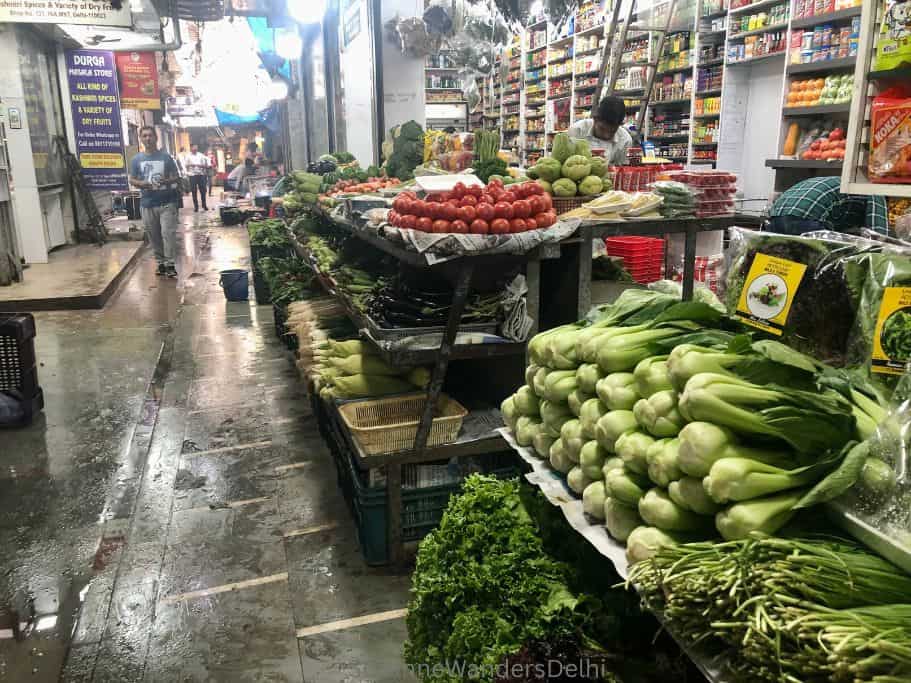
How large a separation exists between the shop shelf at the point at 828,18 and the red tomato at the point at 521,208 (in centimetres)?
566

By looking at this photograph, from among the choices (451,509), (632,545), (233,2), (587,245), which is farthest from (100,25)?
(632,545)

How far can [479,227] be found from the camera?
3.04 m

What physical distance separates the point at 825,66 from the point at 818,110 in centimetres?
45

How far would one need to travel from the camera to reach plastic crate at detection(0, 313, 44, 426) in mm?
4953

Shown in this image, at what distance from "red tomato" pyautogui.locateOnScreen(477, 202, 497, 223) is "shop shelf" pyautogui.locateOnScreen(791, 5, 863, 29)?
583 cm

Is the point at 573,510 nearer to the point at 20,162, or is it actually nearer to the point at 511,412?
the point at 511,412

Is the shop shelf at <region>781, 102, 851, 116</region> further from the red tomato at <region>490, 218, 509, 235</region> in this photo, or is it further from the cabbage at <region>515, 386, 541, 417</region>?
the cabbage at <region>515, 386, 541, 417</region>

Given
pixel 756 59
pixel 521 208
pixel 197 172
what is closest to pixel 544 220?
pixel 521 208

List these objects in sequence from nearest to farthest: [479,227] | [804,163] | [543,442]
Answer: [543,442] < [479,227] < [804,163]

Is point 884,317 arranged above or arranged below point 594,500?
above

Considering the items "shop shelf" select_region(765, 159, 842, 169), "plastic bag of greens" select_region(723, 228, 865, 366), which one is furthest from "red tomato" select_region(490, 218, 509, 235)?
"shop shelf" select_region(765, 159, 842, 169)

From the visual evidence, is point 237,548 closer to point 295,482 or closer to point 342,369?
point 295,482

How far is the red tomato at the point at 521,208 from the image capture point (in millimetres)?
3119

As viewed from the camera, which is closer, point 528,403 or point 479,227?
point 528,403
